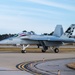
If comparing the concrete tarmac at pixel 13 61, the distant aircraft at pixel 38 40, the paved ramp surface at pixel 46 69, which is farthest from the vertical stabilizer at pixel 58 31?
the paved ramp surface at pixel 46 69

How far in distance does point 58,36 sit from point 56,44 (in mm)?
2713

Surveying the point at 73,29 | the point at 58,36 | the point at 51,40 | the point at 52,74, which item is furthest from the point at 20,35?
the point at 52,74

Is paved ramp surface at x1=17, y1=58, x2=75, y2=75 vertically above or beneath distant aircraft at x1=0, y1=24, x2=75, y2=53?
beneath

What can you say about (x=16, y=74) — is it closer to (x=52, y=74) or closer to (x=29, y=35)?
(x=52, y=74)

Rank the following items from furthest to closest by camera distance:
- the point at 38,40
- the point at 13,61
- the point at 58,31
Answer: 1. the point at 58,31
2. the point at 38,40
3. the point at 13,61

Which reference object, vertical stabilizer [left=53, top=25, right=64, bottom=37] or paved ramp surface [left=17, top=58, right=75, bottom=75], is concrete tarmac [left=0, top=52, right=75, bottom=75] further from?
vertical stabilizer [left=53, top=25, right=64, bottom=37]

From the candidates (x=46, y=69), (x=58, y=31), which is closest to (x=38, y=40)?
(x=58, y=31)

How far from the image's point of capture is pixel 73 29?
163 ft

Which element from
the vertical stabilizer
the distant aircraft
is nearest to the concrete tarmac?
the distant aircraft

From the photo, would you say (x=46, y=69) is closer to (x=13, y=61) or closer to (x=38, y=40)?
(x=13, y=61)

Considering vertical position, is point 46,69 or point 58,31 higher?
point 58,31

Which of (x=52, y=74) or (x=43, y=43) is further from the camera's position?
(x=43, y=43)

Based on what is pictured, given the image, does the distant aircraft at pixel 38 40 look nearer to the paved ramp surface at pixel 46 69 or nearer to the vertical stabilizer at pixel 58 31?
the vertical stabilizer at pixel 58 31

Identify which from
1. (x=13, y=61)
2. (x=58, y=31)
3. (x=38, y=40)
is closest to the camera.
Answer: (x=13, y=61)
